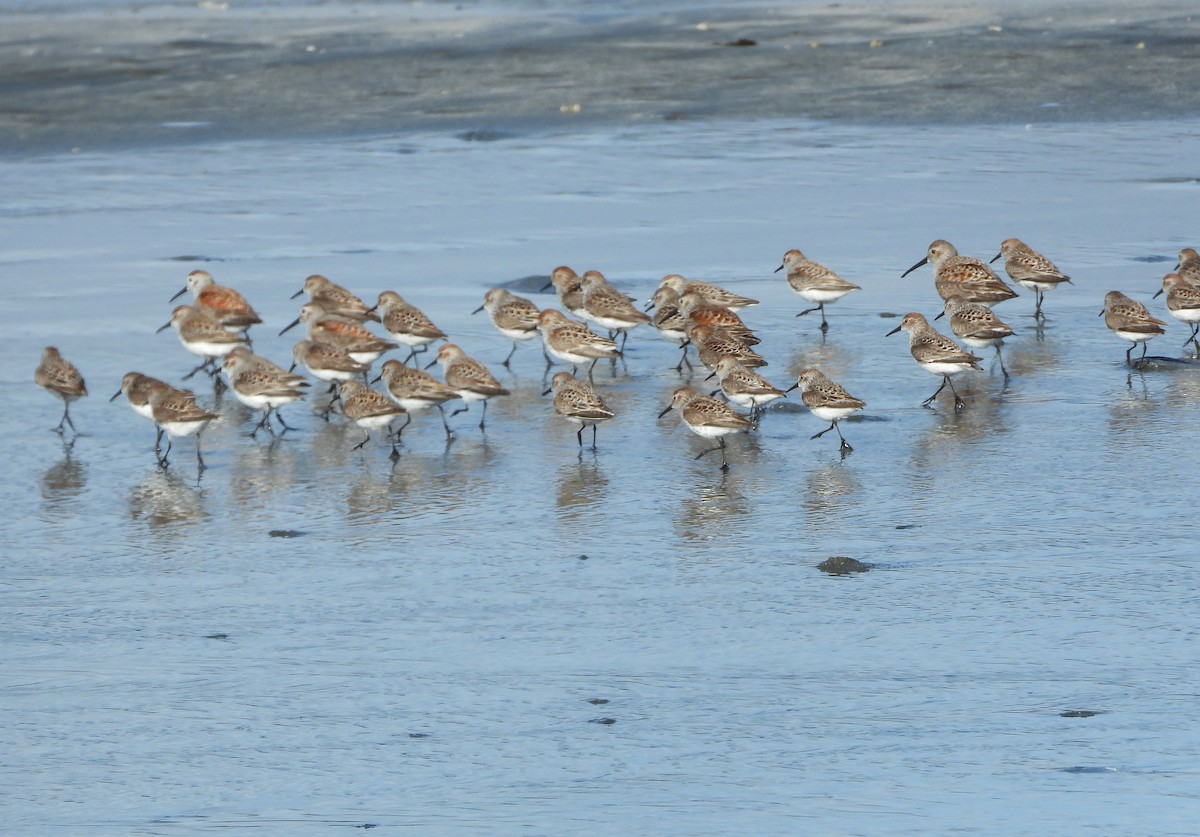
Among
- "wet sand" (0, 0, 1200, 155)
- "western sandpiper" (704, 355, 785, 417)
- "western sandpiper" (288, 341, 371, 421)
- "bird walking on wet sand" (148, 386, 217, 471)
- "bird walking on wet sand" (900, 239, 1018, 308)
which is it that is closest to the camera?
"bird walking on wet sand" (148, 386, 217, 471)

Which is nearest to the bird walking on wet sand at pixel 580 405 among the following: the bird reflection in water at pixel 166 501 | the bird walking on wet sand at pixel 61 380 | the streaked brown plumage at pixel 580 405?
the streaked brown plumage at pixel 580 405

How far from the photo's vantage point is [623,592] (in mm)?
8102

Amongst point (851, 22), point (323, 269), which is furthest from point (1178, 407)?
point (851, 22)

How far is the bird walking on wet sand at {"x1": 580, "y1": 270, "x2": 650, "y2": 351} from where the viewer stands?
1327cm

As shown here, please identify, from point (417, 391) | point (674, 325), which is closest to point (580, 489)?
point (417, 391)

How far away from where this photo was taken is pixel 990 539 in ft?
28.3

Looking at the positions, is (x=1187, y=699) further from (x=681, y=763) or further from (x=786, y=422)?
(x=786, y=422)

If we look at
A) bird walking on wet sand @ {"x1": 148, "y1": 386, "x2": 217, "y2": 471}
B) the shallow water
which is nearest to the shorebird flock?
bird walking on wet sand @ {"x1": 148, "y1": 386, "x2": 217, "y2": 471}

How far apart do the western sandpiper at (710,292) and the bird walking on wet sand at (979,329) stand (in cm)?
187

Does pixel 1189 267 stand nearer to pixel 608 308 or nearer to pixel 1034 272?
pixel 1034 272

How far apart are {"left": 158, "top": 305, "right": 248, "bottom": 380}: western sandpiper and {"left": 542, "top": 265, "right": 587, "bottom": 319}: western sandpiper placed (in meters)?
2.53

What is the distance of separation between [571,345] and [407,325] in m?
1.29

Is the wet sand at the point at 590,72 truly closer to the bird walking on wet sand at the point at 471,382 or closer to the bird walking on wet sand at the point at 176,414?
the bird walking on wet sand at the point at 471,382

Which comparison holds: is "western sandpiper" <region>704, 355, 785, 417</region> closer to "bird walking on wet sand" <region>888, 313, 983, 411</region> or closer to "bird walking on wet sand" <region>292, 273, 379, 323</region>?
"bird walking on wet sand" <region>888, 313, 983, 411</region>
